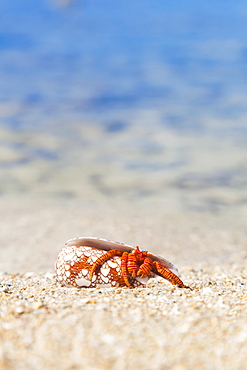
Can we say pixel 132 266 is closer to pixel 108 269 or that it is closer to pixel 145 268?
pixel 145 268

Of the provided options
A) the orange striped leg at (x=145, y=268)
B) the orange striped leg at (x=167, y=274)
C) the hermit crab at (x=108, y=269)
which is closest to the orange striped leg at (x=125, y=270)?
the hermit crab at (x=108, y=269)

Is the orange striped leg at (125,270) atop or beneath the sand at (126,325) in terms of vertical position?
atop

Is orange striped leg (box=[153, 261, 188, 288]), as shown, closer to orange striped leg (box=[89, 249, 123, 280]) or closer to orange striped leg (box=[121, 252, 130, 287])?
orange striped leg (box=[121, 252, 130, 287])

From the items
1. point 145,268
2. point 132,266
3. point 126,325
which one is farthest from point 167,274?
point 126,325

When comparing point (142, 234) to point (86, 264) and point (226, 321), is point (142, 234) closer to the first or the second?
point (86, 264)

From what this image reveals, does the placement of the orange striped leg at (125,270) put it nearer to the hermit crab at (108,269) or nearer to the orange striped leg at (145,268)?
the hermit crab at (108,269)

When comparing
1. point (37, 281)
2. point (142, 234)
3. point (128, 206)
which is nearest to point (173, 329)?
point (37, 281)

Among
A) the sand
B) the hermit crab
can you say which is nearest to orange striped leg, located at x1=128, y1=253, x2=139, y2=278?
the hermit crab

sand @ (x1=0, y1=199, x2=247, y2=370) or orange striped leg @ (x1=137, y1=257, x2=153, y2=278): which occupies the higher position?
orange striped leg @ (x1=137, y1=257, x2=153, y2=278)
